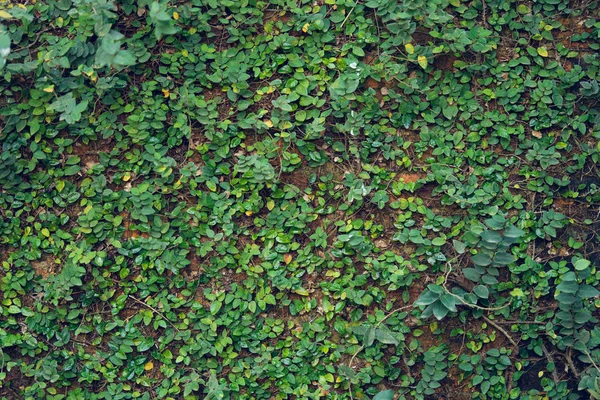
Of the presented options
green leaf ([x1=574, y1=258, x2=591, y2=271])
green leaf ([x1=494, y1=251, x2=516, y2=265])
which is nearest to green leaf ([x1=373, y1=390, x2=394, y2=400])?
green leaf ([x1=494, y1=251, x2=516, y2=265])

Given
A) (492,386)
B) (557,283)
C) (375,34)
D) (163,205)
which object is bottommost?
(492,386)

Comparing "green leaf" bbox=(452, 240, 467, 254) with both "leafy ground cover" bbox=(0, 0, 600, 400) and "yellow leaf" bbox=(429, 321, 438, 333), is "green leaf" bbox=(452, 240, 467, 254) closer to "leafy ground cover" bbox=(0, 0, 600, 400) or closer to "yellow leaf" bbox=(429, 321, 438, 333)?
"leafy ground cover" bbox=(0, 0, 600, 400)

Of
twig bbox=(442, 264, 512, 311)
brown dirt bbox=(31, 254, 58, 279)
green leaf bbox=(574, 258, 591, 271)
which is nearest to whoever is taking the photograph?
green leaf bbox=(574, 258, 591, 271)

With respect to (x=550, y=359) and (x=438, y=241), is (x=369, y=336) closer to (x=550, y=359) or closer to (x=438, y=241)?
(x=438, y=241)

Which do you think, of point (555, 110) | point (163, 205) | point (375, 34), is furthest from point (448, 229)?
point (163, 205)

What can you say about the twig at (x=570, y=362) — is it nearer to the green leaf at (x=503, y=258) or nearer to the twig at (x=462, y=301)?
the twig at (x=462, y=301)

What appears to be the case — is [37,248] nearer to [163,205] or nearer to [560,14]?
[163,205]

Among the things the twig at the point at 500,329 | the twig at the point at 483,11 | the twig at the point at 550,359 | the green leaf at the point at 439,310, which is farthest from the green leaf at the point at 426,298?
the twig at the point at 483,11

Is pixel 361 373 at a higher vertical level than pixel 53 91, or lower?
lower
